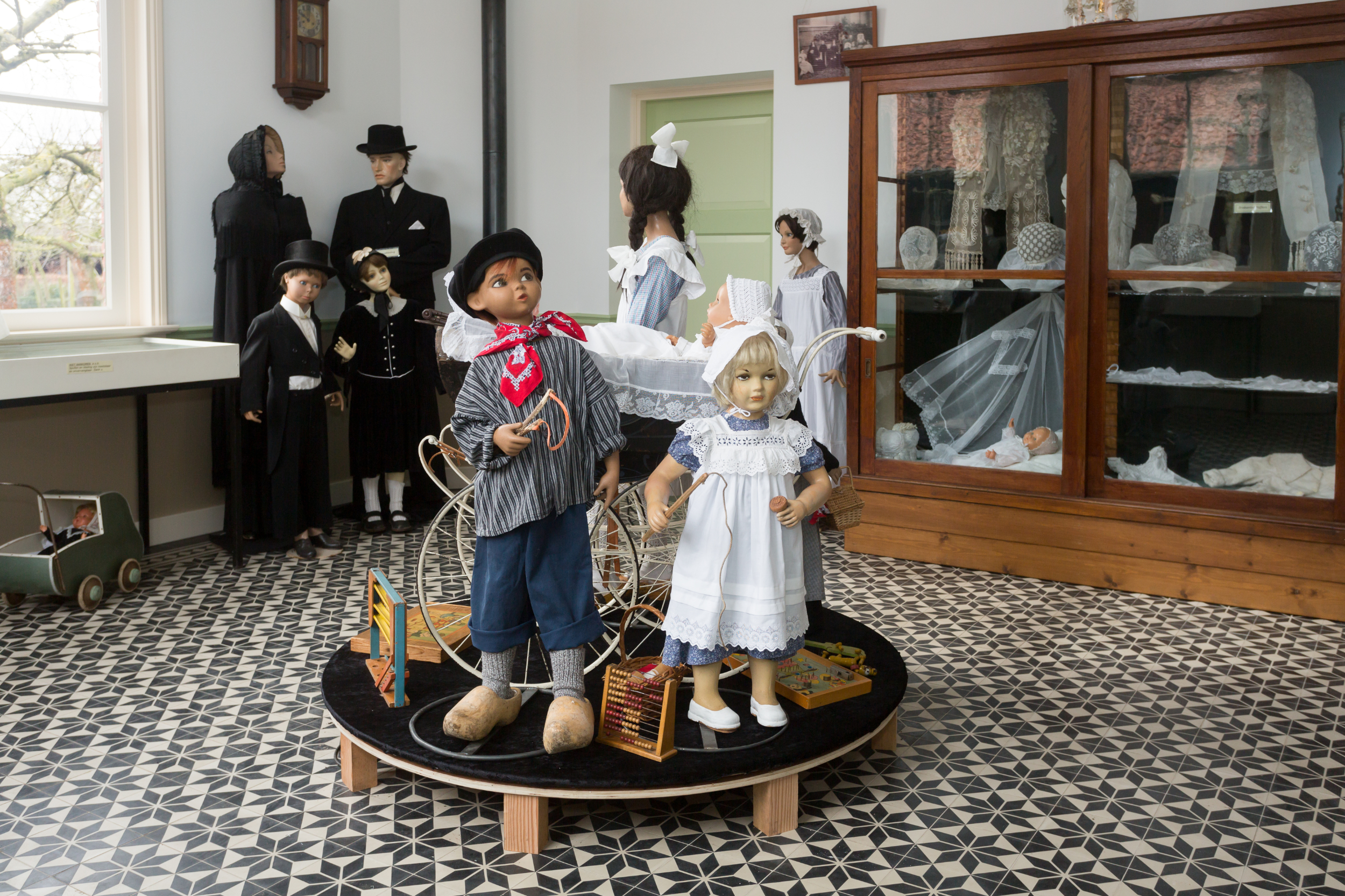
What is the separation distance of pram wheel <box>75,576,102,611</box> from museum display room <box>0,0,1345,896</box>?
0.08 ft

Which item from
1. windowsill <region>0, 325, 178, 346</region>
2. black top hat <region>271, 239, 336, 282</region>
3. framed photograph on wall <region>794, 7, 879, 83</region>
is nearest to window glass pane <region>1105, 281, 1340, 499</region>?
framed photograph on wall <region>794, 7, 879, 83</region>

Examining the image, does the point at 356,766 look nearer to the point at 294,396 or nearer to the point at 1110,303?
the point at 294,396

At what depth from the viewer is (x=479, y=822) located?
250cm

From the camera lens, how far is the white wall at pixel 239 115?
15.8 feet

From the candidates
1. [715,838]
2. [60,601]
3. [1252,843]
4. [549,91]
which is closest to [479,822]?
[715,838]

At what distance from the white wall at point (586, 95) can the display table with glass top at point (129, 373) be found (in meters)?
1.96

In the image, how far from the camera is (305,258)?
4598 mm

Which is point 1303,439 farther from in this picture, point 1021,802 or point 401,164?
point 401,164

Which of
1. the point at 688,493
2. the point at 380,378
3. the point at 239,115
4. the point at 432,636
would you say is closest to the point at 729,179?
the point at 380,378

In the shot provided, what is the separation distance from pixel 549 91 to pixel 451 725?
4632 millimetres

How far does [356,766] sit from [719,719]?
2.78 feet

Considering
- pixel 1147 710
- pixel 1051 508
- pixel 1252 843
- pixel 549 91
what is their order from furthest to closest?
pixel 549 91, pixel 1051 508, pixel 1147 710, pixel 1252 843

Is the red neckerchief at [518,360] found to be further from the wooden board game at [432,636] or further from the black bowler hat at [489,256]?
the wooden board game at [432,636]

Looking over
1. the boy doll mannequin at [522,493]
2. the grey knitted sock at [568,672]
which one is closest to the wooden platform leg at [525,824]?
the boy doll mannequin at [522,493]
